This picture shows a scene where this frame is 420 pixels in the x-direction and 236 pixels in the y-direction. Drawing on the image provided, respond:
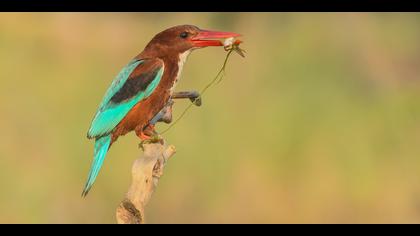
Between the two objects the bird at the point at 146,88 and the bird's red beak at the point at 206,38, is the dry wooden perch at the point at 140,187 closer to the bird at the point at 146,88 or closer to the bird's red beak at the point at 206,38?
the bird at the point at 146,88

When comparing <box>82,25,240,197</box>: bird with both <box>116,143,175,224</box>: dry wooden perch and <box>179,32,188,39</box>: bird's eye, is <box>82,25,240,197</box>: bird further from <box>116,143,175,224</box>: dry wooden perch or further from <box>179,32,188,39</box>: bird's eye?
<box>116,143,175,224</box>: dry wooden perch

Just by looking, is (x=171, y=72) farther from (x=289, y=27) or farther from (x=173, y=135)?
(x=289, y=27)

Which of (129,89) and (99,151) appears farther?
(129,89)

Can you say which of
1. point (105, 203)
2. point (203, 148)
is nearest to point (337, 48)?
point (203, 148)

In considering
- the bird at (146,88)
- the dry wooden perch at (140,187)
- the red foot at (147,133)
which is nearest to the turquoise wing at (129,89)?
the bird at (146,88)

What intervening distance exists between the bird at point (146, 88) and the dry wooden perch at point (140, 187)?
531 mm

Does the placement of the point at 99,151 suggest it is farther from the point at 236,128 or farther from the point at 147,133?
the point at 236,128

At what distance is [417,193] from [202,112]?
167 cm

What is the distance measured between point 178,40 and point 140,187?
3.89ft

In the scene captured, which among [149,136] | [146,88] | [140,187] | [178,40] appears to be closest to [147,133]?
[149,136]

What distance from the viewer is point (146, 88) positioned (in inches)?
205

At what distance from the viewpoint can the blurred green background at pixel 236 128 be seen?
7.28m

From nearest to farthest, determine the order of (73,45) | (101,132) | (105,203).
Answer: (101,132) < (105,203) < (73,45)

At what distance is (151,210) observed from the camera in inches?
287
